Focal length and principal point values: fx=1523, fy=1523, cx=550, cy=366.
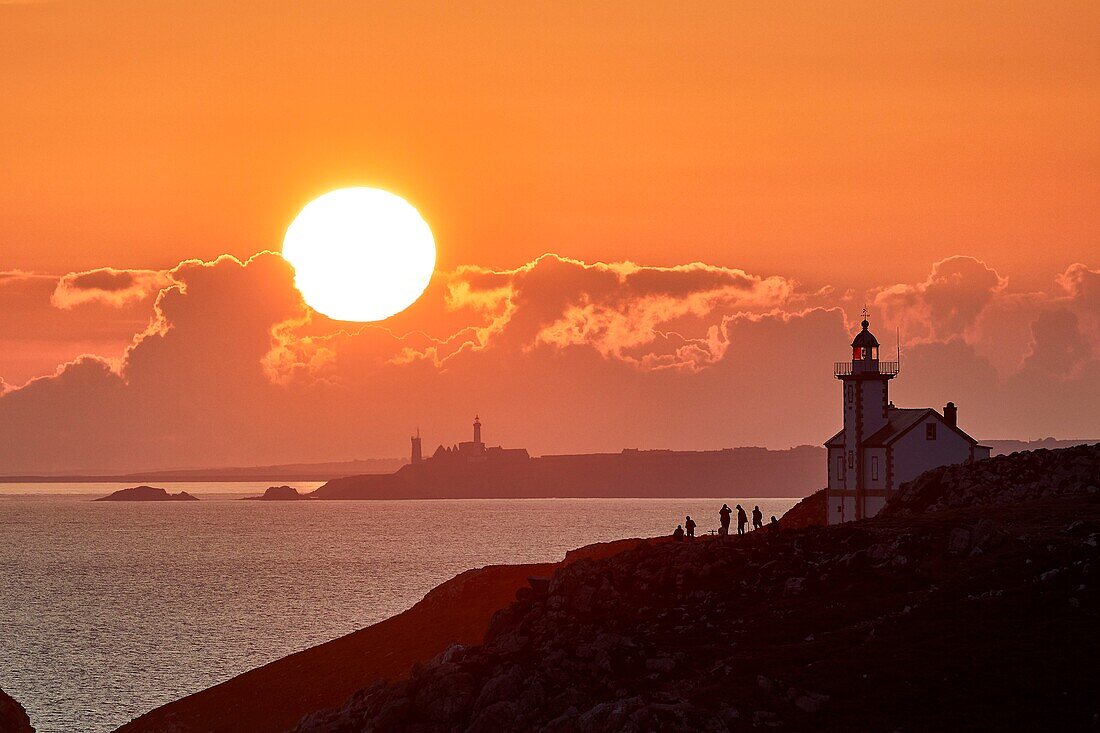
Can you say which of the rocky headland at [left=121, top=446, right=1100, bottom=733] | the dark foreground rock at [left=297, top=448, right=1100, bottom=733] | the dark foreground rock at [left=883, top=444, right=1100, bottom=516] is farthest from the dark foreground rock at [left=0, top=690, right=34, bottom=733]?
the dark foreground rock at [left=883, top=444, right=1100, bottom=516]

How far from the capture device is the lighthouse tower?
92.2 m

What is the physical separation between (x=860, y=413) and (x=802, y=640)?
46.2m

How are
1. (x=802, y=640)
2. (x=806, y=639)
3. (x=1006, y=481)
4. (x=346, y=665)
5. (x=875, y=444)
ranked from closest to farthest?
(x=806, y=639), (x=802, y=640), (x=1006, y=481), (x=346, y=665), (x=875, y=444)

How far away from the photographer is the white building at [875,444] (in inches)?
3548

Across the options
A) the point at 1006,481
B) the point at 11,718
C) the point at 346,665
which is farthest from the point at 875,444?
the point at 11,718

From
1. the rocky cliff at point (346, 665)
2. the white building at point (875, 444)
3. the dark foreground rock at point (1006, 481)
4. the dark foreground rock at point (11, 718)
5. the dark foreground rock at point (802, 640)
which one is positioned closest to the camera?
the dark foreground rock at point (802, 640)

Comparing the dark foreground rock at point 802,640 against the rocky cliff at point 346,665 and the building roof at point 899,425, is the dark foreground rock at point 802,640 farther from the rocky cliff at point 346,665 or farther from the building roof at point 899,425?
the building roof at point 899,425

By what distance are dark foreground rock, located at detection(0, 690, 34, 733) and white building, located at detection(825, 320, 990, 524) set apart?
157ft

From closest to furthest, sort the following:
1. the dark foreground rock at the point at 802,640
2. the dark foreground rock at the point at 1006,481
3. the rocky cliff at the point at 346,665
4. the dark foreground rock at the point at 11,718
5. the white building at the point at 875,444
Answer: the dark foreground rock at the point at 802,640 < the dark foreground rock at the point at 1006,481 < the dark foreground rock at the point at 11,718 < the rocky cliff at the point at 346,665 < the white building at the point at 875,444

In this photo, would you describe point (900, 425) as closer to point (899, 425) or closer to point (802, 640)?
point (899, 425)

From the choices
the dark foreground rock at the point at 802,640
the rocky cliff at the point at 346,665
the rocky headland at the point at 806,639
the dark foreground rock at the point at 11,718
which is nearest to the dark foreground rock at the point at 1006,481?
the rocky headland at the point at 806,639

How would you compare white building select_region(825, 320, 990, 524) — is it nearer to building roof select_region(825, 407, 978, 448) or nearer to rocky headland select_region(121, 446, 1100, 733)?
building roof select_region(825, 407, 978, 448)

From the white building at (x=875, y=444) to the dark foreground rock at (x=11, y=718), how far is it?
47.7 metres

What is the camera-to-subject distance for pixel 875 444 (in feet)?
299
